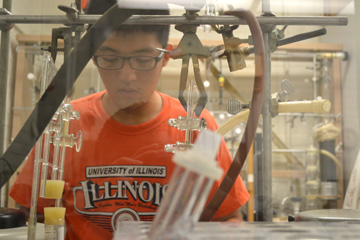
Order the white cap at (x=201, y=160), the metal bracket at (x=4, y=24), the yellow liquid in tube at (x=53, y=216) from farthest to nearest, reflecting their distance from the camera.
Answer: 1. the metal bracket at (x=4, y=24)
2. the yellow liquid in tube at (x=53, y=216)
3. the white cap at (x=201, y=160)

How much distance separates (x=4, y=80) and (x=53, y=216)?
0.31 meters

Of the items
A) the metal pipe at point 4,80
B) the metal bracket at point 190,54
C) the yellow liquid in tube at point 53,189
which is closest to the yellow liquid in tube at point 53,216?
the yellow liquid in tube at point 53,189

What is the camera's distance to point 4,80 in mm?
779

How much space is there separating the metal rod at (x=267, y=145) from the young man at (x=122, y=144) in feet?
0.15

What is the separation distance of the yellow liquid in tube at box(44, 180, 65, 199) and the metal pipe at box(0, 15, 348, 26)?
28cm

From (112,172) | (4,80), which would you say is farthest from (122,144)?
(4,80)

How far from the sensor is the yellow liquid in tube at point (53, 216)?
0.63 meters

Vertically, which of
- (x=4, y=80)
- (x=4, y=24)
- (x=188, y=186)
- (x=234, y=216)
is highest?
(x=4, y=24)

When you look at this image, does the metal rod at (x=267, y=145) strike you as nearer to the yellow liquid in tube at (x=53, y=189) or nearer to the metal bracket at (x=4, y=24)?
the yellow liquid in tube at (x=53, y=189)

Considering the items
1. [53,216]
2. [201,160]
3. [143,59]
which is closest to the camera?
[201,160]

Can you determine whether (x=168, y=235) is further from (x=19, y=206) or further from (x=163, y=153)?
(x=19, y=206)

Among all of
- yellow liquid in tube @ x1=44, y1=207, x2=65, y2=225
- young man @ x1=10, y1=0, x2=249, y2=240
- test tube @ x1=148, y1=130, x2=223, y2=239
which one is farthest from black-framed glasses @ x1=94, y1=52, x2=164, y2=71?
test tube @ x1=148, y1=130, x2=223, y2=239

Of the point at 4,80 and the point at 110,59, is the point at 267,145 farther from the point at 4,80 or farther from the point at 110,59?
the point at 4,80

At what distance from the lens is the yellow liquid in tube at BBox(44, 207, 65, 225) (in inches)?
24.7
